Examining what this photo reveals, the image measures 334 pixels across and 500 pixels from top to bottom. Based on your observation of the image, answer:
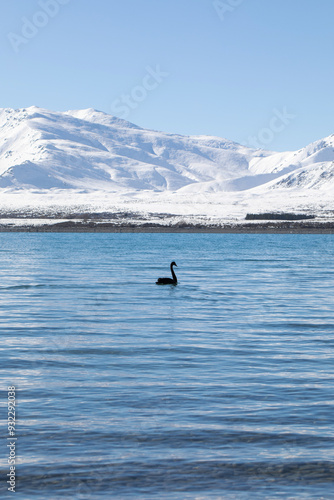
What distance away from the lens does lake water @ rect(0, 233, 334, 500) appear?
11289 millimetres

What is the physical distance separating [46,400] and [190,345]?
7.60 metres

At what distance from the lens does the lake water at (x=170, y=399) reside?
444 inches

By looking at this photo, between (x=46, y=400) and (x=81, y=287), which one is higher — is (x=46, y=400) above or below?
below

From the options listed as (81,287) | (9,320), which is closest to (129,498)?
(9,320)

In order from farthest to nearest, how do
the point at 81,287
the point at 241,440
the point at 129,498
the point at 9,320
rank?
the point at 81,287, the point at 9,320, the point at 241,440, the point at 129,498

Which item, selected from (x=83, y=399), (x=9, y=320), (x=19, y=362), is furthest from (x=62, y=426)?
(x=9, y=320)

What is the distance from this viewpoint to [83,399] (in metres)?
15.4

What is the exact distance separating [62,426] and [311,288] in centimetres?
3033

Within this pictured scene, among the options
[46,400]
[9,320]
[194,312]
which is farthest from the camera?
[194,312]

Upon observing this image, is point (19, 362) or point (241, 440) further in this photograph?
point (19, 362)

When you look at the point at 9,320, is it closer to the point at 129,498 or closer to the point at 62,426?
the point at 62,426

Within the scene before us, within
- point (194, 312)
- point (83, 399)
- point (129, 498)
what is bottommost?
point (129, 498)

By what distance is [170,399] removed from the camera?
1548 centimetres

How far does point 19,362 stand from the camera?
63.1 feet
